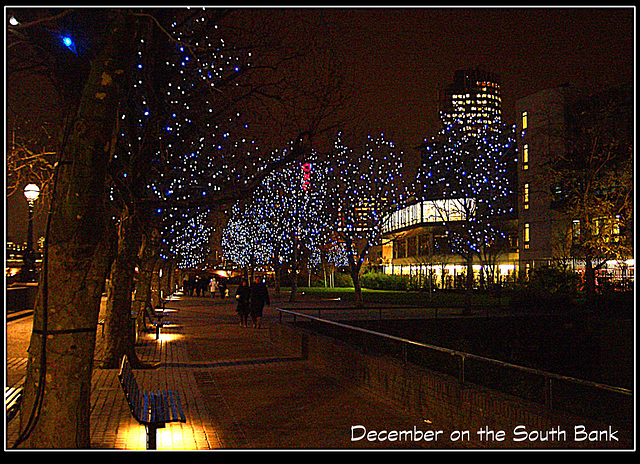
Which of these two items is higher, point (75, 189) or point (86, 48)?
point (86, 48)

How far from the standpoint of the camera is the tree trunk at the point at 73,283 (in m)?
5.76

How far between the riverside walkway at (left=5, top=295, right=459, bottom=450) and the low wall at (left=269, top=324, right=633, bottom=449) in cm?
19

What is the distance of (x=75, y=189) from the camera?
19.4 feet

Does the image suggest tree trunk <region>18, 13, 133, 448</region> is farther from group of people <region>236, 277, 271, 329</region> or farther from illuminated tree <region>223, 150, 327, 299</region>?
illuminated tree <region>223, 150, 327, 299</region>

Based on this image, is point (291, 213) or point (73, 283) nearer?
point (73, 283)

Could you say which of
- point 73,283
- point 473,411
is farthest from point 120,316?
point 73,283

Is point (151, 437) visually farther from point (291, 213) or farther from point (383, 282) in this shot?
point (383, 282)

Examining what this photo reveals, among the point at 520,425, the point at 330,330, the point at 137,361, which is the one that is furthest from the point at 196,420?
the point at 330,330

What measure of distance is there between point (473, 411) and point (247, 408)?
346 centimetres

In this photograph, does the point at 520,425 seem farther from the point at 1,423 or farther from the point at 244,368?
the point at 244,368

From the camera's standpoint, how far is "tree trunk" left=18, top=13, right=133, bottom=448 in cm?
576

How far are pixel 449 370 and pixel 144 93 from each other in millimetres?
8403

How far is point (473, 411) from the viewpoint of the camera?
25.5 feet

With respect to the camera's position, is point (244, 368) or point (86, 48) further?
point (244, 368)
